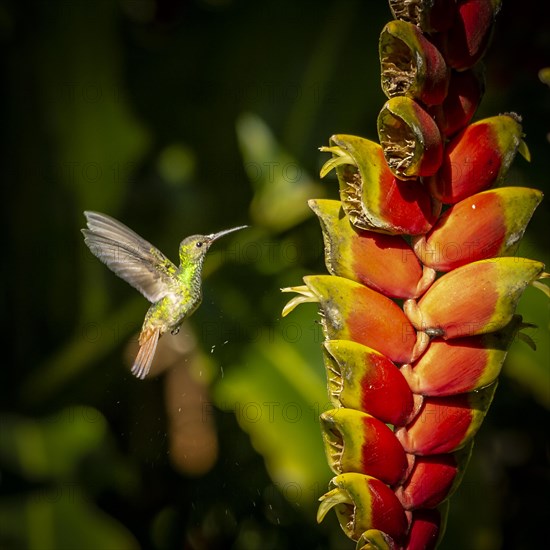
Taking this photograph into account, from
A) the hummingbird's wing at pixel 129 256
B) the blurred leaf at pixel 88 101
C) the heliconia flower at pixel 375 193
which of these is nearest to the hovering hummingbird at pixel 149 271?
the hummingbird's wing at pixel 129 256

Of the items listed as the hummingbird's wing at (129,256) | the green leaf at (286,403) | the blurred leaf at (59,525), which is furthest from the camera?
the blurred leaf at (59,525)

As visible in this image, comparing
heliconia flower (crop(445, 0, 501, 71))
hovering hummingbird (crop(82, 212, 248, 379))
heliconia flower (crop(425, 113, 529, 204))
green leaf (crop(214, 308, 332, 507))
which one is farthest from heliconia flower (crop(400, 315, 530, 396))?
green leaf (crop(214, 308, 332, 507))

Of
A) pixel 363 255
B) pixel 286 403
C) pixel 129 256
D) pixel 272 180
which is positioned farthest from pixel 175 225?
pixel 363 255

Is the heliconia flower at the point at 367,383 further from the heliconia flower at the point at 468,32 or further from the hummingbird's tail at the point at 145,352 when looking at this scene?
the hummingbird's tail at the point at 145,352

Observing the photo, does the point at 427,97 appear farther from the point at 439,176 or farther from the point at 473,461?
the point at 473,461

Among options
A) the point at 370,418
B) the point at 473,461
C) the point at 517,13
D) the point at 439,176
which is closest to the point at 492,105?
the point at 517,13

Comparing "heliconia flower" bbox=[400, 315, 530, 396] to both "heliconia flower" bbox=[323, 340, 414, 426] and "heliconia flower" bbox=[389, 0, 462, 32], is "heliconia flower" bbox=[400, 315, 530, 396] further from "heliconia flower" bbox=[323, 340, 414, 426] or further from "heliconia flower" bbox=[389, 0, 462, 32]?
"heliconia flower" bbox=[389, 0, 462, 32]

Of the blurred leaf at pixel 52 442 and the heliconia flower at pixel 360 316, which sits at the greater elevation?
the heliconia flower at pixel 360 316
